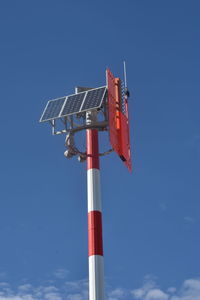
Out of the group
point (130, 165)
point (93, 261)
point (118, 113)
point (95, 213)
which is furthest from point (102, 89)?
point (93, 261)

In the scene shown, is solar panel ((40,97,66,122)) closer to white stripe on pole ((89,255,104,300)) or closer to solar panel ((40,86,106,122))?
solar panel ((40,86,106,122))

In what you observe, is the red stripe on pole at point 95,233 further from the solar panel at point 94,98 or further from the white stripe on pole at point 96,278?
the solar panel at point 94,98

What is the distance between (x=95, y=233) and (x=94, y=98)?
32.4 feet

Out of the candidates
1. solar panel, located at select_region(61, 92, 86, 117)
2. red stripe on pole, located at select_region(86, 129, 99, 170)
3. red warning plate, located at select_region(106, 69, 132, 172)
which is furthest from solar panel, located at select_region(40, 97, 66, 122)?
red warning plate, located at select_region(106, 69, 132, 172)

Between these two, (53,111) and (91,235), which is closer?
(91,235)

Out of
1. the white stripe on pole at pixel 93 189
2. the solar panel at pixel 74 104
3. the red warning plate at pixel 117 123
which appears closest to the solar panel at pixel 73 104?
the solar panel at pixel 74 104

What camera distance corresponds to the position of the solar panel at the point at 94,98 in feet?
146

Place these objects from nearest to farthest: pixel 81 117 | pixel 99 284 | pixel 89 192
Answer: pixel 99 284 → pixel 89 192 → pixel 81 117

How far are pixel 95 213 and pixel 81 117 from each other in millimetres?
7879

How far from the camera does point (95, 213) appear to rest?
42.2 m

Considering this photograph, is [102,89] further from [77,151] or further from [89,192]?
[89,192]

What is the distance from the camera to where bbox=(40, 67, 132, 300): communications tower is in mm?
43531

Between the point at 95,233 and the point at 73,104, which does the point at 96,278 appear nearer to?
the point at 95,233

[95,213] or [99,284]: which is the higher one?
[95,213]
